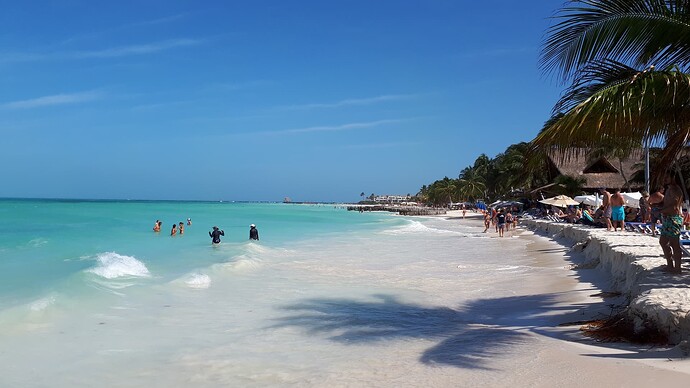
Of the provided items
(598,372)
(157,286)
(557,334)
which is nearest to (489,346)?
(557,334)

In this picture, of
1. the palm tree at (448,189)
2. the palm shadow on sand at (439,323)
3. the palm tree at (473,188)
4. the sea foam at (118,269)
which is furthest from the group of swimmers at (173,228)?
the palm tree at (448,189)

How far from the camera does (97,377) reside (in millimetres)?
5242

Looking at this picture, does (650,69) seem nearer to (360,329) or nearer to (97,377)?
(360,329)

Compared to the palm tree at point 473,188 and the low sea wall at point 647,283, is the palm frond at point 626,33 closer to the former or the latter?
the low sea wall at point 647,283

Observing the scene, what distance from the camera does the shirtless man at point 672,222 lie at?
21.5 feet

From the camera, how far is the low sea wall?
4.95 meters

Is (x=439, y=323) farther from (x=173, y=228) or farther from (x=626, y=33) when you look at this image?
(x=173, y=228)

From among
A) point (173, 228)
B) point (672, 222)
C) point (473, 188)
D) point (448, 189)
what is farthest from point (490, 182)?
point (672, 222)

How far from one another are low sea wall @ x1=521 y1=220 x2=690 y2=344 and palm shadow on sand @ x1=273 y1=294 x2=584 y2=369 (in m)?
1.14

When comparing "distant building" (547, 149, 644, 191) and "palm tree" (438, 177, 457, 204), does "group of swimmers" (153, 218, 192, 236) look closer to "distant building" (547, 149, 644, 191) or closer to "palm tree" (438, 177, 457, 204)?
"distant building" (547, 149, 644, 191)

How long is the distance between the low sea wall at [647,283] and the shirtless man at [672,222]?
0.24 meters

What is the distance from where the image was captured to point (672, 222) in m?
6.61

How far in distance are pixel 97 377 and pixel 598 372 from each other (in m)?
4.72

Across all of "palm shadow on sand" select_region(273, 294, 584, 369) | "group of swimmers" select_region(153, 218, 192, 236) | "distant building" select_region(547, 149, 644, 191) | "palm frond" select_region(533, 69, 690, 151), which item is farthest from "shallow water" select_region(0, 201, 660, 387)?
"distant building" select_region(547, 149, 644, 191)
